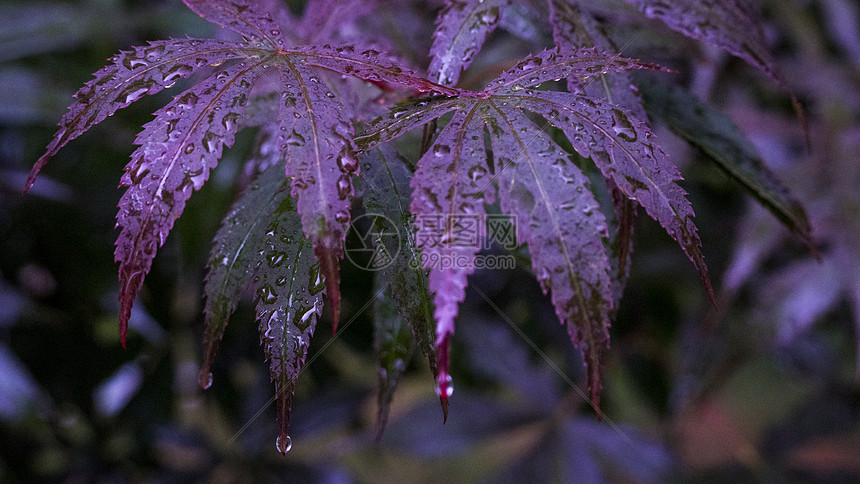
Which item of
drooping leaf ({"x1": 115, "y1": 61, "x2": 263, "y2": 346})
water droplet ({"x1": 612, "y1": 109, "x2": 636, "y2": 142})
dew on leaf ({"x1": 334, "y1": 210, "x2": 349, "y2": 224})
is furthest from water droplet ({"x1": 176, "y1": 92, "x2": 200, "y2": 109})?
water droplet ({"x1": 612, "y1": 109, "x2": 636, "y2": 142})

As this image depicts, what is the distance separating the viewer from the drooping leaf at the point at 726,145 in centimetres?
38

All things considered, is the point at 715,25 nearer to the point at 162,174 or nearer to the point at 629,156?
the point at 629,156

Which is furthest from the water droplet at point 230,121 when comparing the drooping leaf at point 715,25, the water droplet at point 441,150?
the drooping leaf at point 715,25

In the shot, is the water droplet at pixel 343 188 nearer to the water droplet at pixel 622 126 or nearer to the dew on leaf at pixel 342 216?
the dew on leaf at pixel 342 216

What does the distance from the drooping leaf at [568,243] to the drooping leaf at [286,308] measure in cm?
11

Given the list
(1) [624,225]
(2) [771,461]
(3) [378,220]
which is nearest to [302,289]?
(3) [378,220]

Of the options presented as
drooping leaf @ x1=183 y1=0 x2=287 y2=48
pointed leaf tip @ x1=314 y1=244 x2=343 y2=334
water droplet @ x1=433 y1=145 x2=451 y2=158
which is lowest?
pointed leaf tip @ x1=314 y1=244 x2=343 y2=334

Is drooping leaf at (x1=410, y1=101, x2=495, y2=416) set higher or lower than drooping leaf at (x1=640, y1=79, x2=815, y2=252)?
higher

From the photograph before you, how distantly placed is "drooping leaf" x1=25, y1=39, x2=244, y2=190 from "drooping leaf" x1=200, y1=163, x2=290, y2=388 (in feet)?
0.26

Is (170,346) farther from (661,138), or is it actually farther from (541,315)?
(661,138)

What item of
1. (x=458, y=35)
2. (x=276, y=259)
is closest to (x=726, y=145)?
(x=458, y=35)

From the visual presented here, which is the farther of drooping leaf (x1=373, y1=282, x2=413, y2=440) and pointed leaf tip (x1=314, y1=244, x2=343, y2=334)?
drooping leaf (x1=373, y1=282, x2=413, y2=440)

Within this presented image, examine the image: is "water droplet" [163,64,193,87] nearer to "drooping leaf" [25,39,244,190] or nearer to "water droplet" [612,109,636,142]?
"drooping leaf" [25,39,244,190]

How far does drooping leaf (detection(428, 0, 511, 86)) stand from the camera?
33 cm
